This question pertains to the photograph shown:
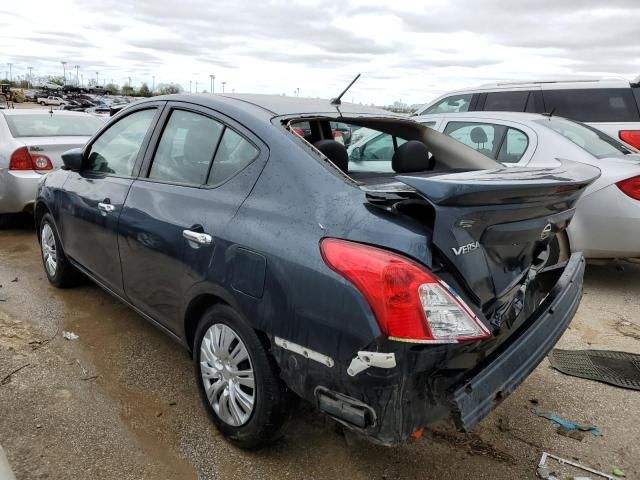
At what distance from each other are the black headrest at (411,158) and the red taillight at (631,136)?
439cm

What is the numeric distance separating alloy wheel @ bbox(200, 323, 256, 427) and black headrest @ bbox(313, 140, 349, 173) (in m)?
0.99

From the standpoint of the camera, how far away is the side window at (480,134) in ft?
17.1

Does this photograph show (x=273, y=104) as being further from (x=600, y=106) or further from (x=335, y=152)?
(x=600, y=106)

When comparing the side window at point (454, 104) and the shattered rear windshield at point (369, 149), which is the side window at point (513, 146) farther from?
the side window at point (454, 104)

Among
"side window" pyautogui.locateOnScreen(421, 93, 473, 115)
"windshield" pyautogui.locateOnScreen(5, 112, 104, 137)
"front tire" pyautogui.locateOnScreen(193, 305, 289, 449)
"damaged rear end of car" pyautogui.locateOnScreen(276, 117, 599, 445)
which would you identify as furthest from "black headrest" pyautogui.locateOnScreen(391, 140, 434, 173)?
"windshield" pyautogui.locateOnScreen(5, 112, 104, 137)

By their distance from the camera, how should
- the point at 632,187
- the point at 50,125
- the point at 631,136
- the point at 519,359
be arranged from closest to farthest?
the point at 519,359 → the point at 632,187 → the point at 631,136 → the point at 50,125

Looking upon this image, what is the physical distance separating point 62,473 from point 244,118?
6.01ft

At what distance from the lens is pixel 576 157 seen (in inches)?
185

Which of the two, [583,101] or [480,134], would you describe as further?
[583,101]

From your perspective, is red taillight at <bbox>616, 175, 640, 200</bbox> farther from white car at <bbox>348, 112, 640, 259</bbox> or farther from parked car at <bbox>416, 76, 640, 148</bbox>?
parked car at <bbox>416, 76, 640, 148</bbox>

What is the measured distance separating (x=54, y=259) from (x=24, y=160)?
2.27 m

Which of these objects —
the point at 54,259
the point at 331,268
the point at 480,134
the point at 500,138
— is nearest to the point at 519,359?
the point at 331,268

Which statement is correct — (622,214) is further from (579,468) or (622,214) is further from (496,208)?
(496,208)

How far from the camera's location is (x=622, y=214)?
4.42 m
